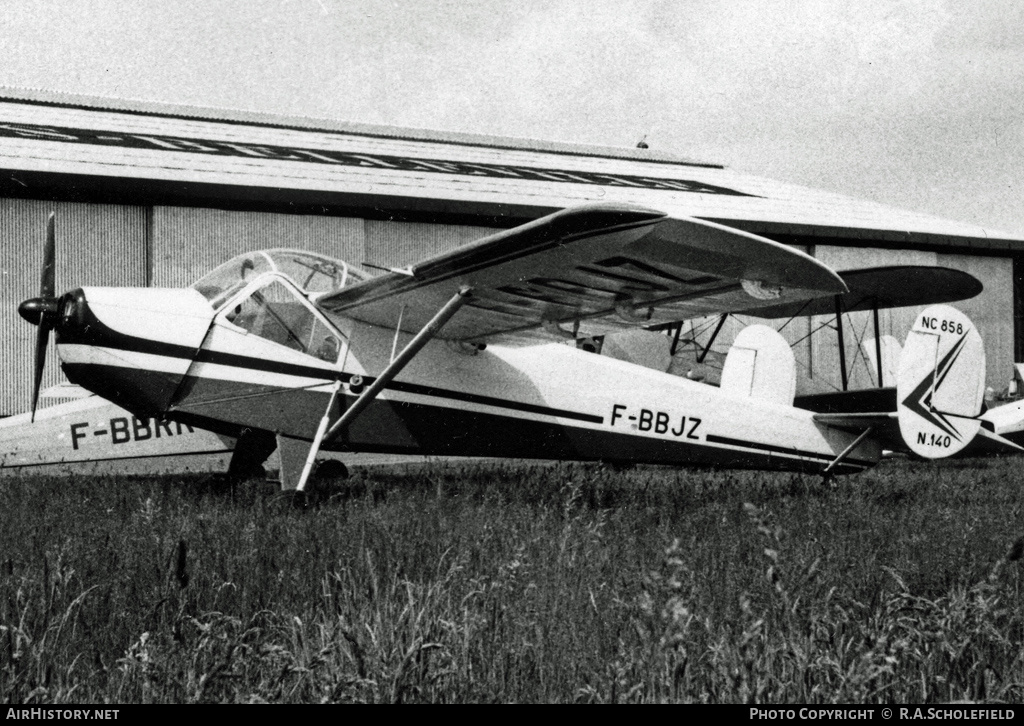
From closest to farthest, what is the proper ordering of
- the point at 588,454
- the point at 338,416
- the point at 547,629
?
the point at 547,629, the point at 338,416, the point at 588,454

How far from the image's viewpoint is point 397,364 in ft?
24.2

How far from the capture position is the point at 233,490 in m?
7.66

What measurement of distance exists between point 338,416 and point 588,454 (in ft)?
8.13

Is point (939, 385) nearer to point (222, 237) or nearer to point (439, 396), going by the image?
point (439, 396)

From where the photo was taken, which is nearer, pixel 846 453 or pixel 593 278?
pixel 593 278

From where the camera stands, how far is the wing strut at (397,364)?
7148 mm

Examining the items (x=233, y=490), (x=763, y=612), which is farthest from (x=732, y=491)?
(x=763, y=612)

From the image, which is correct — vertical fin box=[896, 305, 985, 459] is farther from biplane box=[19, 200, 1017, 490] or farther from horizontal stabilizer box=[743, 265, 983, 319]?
horizontal stabilizer box=[743, 265, 983, 319]

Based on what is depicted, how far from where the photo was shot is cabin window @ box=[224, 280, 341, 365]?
793 cm

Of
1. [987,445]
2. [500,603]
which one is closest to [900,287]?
[987,445]

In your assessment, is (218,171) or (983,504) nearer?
(983,504)

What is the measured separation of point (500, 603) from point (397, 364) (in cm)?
431

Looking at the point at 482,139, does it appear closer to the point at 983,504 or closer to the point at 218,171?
the point at 218,171

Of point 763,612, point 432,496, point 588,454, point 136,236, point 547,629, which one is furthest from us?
point 136,236
